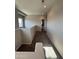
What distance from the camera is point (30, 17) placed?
13.0 meters
